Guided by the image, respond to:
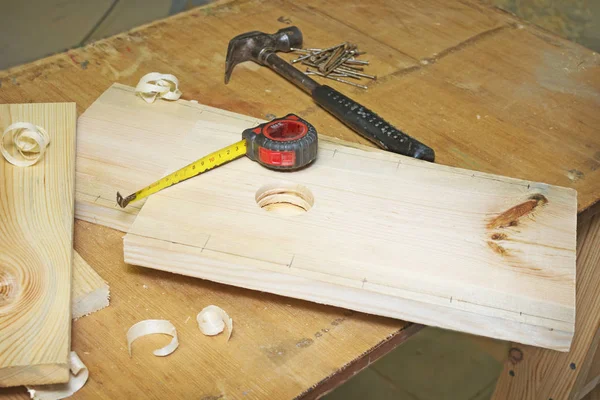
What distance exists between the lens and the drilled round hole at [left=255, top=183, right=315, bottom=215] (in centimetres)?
110

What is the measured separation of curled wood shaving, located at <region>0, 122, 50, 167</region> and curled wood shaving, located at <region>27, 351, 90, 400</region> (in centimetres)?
→ 40

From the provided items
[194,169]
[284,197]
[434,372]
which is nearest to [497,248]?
[284,197]

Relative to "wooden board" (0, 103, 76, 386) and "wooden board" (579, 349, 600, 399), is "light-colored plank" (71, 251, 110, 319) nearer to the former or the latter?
"wooden board" (0, 103, 76, 386)

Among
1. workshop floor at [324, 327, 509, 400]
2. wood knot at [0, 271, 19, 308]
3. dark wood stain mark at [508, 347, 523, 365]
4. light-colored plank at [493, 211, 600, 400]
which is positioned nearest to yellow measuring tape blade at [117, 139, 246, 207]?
wood knot at [0, 271, 19, 308]

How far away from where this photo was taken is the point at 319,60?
1587 millimetres

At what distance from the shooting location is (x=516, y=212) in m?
1.08

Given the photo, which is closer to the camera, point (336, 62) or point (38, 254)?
point (38, 254)

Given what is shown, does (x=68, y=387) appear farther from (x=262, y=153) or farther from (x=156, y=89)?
(x=156, y=89)

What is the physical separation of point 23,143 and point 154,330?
43 centimetres

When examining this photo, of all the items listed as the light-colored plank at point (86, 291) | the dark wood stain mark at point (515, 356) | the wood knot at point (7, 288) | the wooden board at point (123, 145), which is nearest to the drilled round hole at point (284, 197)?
the wooden board at point (123, 145)

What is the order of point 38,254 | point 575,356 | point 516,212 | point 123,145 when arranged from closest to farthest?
point 38,254, point 516,212, point 123,145, point 575,356

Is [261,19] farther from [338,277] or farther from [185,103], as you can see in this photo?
[338,277]

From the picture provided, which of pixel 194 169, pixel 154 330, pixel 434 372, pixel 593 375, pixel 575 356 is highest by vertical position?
pixel 194 169

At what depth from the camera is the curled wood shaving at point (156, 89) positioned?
132cm
